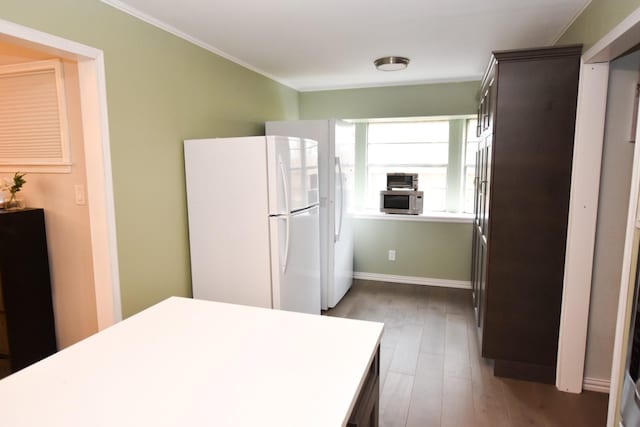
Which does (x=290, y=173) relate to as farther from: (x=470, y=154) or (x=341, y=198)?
(x=470, y=154)

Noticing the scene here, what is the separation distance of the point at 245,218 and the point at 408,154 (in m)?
2.67

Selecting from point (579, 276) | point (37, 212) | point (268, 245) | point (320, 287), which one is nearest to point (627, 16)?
point (579, 276)

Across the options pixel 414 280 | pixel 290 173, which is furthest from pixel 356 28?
pixel 414 280

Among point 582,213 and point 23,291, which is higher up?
point 582,213

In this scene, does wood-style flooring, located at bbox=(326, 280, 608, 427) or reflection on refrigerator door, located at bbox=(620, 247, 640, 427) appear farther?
wood-style flooring, located at bbox=(326, 280, 608, 427)

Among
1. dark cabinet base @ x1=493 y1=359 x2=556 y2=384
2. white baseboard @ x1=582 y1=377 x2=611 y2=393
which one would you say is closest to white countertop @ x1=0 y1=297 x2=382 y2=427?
dark cabinet base @ x1=493 y1=359 x2=556 y2=384

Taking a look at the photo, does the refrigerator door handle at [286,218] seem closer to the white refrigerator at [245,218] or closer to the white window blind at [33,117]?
the white refrigerator at [245,218]

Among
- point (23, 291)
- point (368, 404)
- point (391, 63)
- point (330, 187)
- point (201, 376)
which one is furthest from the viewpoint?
point (330, 187)

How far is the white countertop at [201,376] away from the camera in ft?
2.95

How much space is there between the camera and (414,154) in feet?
15.3

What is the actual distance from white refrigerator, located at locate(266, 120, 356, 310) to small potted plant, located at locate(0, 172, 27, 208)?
2.05 m

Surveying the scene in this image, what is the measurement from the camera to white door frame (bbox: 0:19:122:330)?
6.79 feet

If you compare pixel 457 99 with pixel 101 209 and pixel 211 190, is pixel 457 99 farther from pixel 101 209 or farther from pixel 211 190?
pixel 101 209

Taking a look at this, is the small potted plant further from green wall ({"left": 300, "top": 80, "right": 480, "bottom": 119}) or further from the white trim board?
the white trim board
